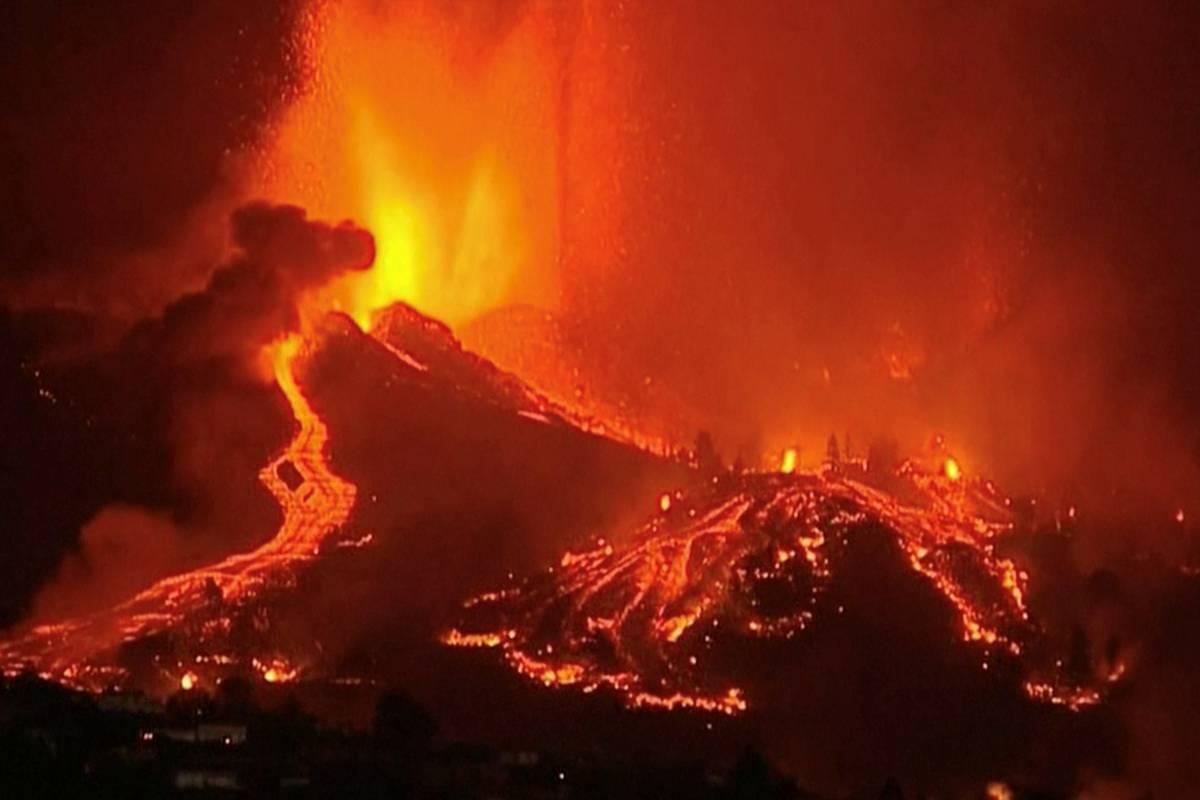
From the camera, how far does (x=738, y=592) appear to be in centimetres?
5828

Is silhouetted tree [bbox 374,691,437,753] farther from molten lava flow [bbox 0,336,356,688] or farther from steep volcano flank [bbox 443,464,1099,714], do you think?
steep volcano flank [bbox 443,464,1099,714]

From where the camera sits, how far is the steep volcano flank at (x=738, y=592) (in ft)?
182

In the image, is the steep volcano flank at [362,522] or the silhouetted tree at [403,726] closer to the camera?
the silhouetted tree at [403,726]

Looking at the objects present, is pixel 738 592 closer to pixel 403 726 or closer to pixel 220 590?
pixel 220 590

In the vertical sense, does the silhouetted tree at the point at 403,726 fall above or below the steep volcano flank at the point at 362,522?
below

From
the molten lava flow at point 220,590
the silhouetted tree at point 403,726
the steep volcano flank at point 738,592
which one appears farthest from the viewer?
the steep volcano flank at point 738,592

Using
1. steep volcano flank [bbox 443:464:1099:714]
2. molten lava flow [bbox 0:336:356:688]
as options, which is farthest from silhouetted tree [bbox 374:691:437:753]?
steep volcano flank [bbox 443:464:1099:714]

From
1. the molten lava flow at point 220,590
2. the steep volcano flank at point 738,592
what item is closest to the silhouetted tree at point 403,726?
the molten lava flow at point 220,590

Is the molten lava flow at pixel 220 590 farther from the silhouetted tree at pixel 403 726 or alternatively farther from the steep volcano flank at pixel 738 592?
the silhouetted tree at pixel 403 726

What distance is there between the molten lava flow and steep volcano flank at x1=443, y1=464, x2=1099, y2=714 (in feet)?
Answer: 10.3

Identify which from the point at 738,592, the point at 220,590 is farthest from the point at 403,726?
the point at 738,592

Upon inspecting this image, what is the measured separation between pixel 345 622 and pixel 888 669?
32.1 ft

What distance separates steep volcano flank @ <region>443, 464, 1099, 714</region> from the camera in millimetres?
55500

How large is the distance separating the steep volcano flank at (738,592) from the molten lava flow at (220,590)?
3.15m
